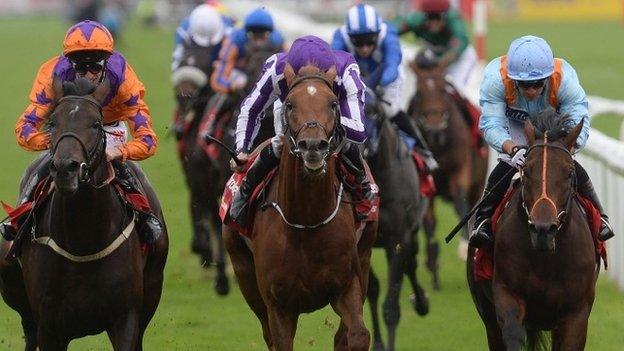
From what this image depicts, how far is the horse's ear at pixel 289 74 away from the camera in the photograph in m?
8.00

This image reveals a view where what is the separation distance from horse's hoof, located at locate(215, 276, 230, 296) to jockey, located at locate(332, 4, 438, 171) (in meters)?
1.68

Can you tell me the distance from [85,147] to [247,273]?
6.37ft

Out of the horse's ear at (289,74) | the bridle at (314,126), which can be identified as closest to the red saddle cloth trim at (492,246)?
the bridle at (314,126)

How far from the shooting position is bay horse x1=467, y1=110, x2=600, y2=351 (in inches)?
297

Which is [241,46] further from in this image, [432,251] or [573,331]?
[573,331]

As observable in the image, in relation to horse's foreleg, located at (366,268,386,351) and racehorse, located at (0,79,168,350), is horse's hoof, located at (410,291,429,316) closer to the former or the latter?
horse's foreleg, located at (366,268,386,351)

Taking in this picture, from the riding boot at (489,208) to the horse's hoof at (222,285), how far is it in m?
3.94

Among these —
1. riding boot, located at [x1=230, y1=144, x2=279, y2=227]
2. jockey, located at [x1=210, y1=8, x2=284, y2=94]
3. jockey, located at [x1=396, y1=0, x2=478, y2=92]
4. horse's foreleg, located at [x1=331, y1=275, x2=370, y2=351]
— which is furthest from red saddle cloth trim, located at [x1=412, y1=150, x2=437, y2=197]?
jockey, located at [x1=396, y1=0, x2=478, y2=92]

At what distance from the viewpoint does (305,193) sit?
8023mm

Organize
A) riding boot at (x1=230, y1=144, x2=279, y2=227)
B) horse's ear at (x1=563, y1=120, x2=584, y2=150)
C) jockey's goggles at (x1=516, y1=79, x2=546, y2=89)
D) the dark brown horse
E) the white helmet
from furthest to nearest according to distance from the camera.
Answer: the white helmet → the dark brown horse → riding boot at (x1=230, y1=144, x2=279, y2=227) → jockey's goggles at (x1=516, y1=79, x2=546, y2=89) → horse's ear at (x1=563, y1=120, x2=584, y2=150)

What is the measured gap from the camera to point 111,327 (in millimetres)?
7957

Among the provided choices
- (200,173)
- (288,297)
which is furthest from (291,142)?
(200,173)

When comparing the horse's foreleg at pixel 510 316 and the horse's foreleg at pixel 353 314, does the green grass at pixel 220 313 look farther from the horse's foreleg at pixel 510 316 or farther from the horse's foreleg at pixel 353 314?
the horse's foreleg at pixel 510 316

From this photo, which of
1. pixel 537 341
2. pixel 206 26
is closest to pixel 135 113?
pixel 537 341
